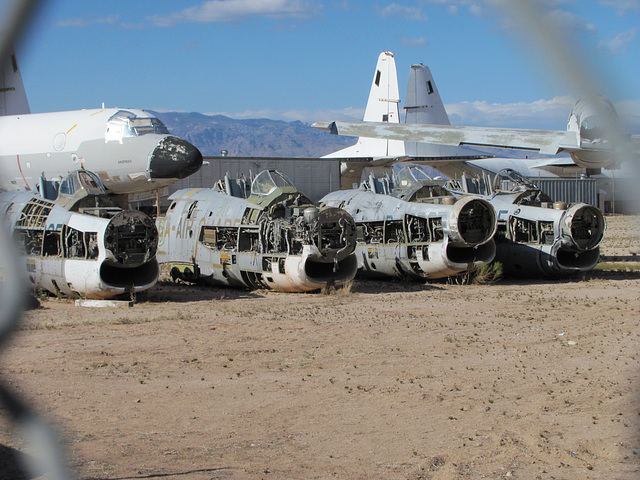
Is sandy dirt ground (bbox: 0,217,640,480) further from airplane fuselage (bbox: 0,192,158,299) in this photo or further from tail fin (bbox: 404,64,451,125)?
tail fin (bbox: 404,64,451,125)

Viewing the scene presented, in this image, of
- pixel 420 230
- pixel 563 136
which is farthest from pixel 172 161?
pixel 563 136

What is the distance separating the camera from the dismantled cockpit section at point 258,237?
1878 centimetres

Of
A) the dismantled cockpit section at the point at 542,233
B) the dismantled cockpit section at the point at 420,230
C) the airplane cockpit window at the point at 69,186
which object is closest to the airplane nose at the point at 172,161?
the airplane cockpit window at the point at 69,186

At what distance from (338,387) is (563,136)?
5.13 meters

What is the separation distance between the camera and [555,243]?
842 inches

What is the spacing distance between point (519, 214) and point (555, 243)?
1741 mm

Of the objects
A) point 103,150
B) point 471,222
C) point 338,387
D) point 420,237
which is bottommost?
point 338,387

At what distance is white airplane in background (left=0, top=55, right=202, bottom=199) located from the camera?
2278 cm

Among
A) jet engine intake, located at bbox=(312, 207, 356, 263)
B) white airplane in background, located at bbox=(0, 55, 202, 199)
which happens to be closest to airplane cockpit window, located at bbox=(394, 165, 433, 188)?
jet engine intake, located at bbox=(312, 207, 356, 263)

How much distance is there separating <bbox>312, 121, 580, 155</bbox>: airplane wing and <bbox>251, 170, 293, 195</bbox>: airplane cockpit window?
35.1 feet

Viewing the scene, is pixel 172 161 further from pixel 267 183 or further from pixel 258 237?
pixel 258 237

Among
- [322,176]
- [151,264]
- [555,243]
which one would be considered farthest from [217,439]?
[322,176]

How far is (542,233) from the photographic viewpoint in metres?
22.0

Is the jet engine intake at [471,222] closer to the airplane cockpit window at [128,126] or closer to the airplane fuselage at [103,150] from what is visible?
the airplane fuselage at [103,150]
